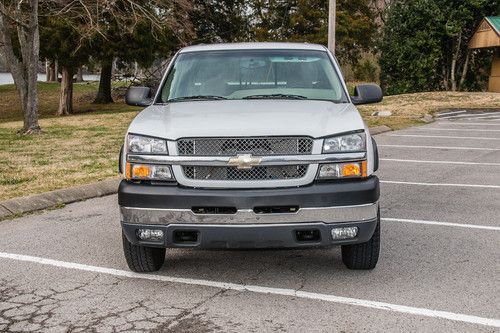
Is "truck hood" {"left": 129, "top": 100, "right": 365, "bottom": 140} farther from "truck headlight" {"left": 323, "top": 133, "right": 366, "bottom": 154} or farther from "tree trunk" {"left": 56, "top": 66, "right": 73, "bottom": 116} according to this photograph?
"tree trunk" {"left": 56, "top": 66, "right": 73, "bottom": 116}

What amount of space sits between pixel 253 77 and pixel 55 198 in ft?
11.4

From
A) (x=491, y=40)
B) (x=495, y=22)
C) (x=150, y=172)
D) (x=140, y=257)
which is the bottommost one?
(x=140, y=257)

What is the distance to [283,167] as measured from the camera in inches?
187

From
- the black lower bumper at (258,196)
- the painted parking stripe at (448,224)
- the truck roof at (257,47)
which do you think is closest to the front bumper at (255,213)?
the black lower bumper at (258,196)

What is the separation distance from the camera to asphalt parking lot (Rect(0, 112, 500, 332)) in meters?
4.31

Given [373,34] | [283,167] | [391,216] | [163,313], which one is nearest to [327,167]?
[283,167]

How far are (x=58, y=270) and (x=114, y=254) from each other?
1.98 ft

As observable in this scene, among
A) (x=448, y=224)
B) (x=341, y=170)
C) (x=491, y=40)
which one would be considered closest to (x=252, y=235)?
(x=341, y=170)

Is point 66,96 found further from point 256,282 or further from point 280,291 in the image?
point 280,291

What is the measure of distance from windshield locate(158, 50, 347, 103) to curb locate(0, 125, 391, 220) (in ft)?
8.69

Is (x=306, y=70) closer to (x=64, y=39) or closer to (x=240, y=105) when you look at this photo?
(x=240, y=105)

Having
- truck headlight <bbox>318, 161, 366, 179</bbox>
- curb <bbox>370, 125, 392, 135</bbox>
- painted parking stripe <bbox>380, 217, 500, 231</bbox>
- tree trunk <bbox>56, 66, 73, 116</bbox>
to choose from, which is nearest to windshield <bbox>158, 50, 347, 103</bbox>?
truck headlight <bbox>318, 161, 366, 179</bbox>

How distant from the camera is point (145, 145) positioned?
16.2 feet

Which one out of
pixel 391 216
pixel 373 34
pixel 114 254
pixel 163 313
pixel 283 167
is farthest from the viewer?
pixel 373 34
